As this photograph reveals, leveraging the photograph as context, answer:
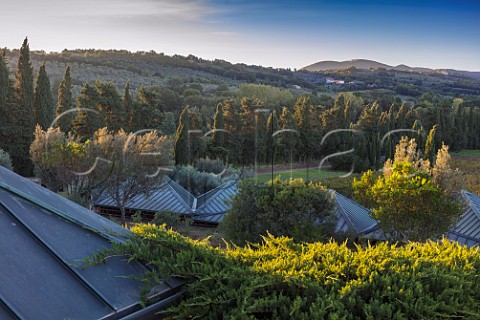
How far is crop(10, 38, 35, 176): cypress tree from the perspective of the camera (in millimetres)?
25172

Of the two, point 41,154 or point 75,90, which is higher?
point 75,90

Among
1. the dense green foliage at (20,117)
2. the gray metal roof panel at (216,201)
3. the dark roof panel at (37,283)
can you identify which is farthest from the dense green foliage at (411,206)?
the dense green foliage at (20,117)

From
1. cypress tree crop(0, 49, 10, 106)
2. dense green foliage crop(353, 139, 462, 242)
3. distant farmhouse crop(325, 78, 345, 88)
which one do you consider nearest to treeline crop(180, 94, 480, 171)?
cypress tree crop(0, 49, 10, 106)

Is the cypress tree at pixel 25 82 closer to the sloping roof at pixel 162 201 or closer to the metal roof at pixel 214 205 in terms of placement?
the sloping roof at pixel 162 201

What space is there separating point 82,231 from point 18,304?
87 centimetres

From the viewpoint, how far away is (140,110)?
30.7 m

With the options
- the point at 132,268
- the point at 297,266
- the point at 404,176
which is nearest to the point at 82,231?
the point at 132,268

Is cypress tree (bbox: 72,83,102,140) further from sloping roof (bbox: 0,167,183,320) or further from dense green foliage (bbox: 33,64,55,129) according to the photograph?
sloping roof (bbox: 0,167,183,320)

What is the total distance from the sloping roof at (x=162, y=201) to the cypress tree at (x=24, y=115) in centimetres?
1009

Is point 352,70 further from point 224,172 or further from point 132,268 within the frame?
point 132,268

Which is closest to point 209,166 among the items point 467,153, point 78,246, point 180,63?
point 78,246

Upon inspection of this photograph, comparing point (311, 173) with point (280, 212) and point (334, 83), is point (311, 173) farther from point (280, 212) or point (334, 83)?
point (334, 83)

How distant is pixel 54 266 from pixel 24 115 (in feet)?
84.6

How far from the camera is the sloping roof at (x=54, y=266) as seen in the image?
2.66 metres
